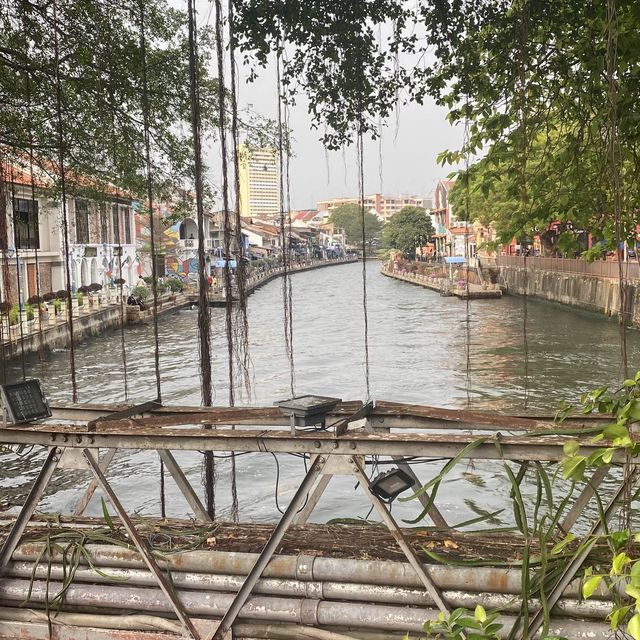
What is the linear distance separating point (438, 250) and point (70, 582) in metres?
57.2

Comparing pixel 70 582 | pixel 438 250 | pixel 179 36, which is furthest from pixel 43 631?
pixel 438 250

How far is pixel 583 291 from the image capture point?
2544 centimetres

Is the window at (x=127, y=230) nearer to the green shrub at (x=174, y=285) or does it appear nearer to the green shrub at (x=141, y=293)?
the green shrub at (x=174, y=285)

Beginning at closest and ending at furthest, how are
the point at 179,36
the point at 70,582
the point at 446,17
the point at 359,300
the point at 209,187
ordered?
1. the point at 70,582
2. the point at 446,17
3. the point at 179,36
4. the point at 209,187
5. the point at 359,300

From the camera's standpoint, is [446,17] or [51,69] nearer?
[446,17]

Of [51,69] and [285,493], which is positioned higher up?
[51,69]

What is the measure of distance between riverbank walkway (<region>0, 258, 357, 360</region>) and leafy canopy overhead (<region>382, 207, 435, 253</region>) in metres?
25.3

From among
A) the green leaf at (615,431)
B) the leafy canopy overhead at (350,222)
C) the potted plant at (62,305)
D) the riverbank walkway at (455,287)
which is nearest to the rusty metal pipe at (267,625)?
the green leaf at (615,431)

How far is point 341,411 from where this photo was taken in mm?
3621

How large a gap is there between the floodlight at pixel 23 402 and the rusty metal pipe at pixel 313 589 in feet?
1.92

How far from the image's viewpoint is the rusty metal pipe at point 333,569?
2918mm

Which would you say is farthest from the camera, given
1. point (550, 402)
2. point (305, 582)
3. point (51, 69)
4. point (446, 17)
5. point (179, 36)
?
point (550, 402)

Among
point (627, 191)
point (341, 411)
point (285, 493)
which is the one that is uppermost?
point (627, 191)

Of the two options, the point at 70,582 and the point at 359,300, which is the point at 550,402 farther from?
the point at 359,300
